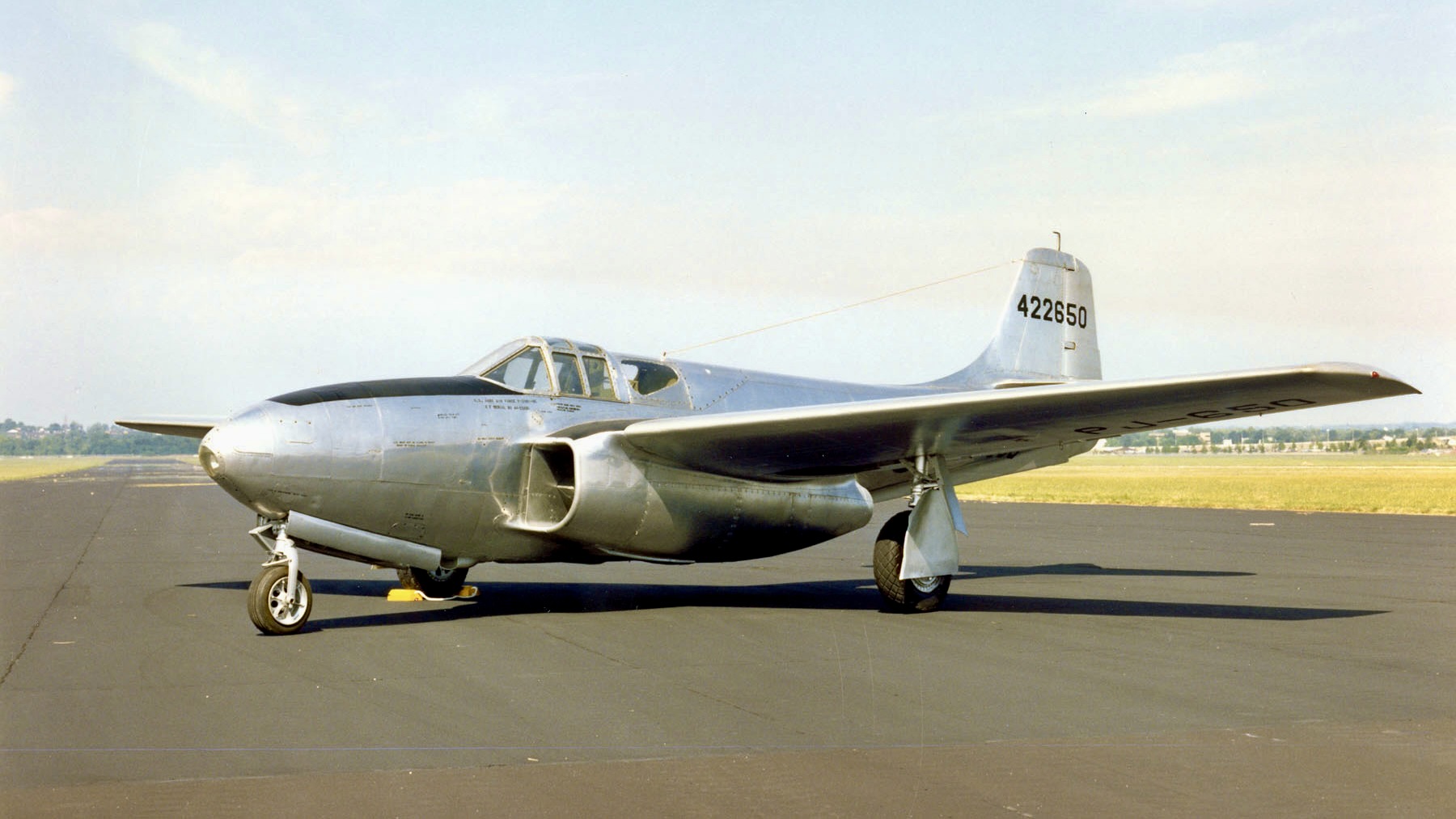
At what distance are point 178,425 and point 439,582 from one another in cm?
479

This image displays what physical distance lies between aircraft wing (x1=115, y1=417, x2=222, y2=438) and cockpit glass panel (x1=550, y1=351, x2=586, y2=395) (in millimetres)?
5297

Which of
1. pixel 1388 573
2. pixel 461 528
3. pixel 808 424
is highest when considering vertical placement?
pixel 808 424

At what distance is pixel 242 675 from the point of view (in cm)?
845

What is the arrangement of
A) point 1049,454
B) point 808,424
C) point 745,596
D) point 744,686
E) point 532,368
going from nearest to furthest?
1. point 744,686
2. point 808,424
3. point 532,368
4. point 745,596
5. point 1049,454

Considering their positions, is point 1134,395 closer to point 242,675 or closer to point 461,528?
point 461,528

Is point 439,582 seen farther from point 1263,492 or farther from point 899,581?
point 1263,492

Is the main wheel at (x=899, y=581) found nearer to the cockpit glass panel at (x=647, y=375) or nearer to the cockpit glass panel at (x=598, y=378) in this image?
the cockpit glass panel at (x=647, y=375)

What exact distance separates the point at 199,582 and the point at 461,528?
5.46 metres

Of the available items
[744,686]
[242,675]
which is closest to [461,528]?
[242,675]

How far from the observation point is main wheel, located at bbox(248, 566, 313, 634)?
1041 cm

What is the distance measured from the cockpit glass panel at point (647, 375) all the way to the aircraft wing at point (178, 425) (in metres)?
5.62

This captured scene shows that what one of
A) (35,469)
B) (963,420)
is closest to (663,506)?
(963,420)

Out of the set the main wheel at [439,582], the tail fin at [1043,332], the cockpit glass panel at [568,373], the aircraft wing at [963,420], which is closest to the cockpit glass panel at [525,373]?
the cockpit glass panel at [568,373]

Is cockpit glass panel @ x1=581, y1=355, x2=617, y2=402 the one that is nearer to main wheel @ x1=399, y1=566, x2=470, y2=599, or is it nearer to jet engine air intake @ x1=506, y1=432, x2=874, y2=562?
jet engine air intake @ x1=506, y1=432, x2=874, y2=562
